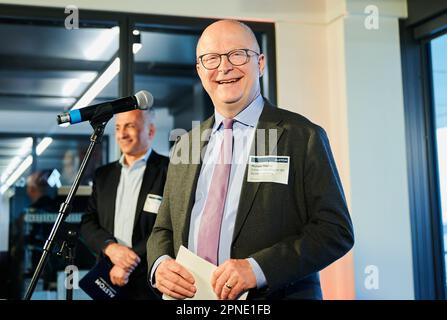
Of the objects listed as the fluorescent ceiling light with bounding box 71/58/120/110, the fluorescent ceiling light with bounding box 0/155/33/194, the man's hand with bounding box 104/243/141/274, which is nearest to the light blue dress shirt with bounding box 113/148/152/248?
the man's hand with bounding box 104/243/141/274

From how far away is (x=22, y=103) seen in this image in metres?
4.16

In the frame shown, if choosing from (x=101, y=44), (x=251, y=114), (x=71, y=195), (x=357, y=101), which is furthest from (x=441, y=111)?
(x=71, y=195)

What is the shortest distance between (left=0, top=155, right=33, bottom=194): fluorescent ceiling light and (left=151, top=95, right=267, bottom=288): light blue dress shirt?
7.82ft

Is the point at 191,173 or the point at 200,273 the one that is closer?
the point at 200,273

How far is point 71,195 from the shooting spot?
1841 mm

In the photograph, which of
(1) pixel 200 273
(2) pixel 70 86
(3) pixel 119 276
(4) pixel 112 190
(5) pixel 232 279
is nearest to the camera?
(5) pixel 232 279

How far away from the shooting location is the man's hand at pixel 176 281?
160cm

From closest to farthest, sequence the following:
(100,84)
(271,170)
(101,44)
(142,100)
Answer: (271,170) < (142,100) < (101,44) < (100,84)

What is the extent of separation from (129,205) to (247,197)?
4.15ft

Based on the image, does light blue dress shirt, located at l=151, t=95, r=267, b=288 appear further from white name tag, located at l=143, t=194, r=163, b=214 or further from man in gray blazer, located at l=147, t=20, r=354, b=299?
white name tag, located at l=143, t=194, r=163, b=214

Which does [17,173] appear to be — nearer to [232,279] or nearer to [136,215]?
[136,215]

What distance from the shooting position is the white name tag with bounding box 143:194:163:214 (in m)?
2.76
